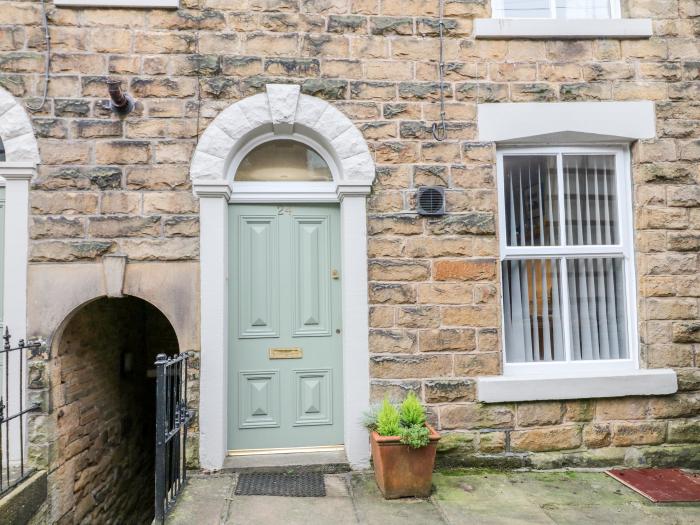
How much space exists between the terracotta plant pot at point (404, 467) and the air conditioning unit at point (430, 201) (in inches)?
71.2

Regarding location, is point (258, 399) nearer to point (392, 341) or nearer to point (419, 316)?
point (392, 341)

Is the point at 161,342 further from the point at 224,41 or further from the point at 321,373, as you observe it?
the point at 224,41

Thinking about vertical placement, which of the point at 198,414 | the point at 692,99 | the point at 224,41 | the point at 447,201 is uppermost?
the point at 224,41

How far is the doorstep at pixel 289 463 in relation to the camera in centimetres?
411

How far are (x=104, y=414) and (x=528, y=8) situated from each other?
5638 millimetres

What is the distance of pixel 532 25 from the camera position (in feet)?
14.6

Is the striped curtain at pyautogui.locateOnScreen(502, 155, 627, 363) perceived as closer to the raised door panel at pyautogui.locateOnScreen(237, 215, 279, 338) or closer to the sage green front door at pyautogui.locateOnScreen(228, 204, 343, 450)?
the sage green front door at pyautogui.locateOnScreen(228, 204, 343, 450)

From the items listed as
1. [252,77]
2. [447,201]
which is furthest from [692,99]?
[252,77]

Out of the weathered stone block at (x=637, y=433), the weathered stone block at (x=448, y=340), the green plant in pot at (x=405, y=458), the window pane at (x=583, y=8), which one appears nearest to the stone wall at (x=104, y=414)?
the green plant in pot at (x=405, y=458)

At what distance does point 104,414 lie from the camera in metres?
5.13

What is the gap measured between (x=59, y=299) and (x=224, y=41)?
98.1 inches

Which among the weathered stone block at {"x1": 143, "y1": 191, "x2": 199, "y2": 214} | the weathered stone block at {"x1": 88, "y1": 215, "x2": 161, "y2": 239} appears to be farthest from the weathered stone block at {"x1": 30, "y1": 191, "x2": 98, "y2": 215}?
the weathered stone block at {"x1": 143, "y1": 191, "x2": 199, "y2": 214}

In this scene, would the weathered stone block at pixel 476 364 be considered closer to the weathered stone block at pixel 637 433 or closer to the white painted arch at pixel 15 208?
the weathered stone block at pixel 637 433

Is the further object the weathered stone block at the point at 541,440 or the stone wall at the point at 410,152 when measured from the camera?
the weathered stone block at the point at 541,440
